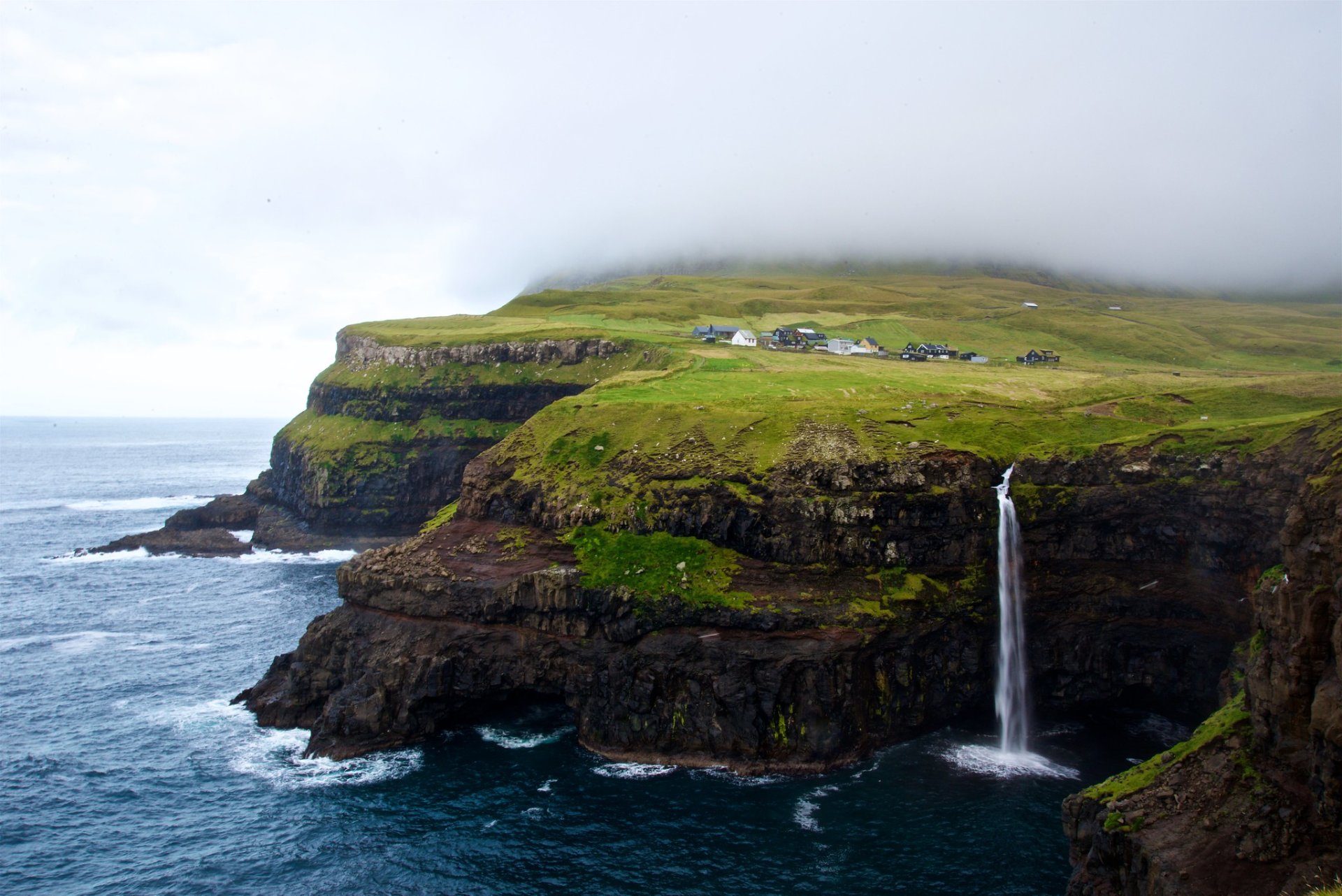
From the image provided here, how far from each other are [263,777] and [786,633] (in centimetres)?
3902

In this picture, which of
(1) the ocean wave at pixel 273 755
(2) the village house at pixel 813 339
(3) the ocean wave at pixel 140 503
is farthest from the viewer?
(3) the ocean wave at pixel 140 503

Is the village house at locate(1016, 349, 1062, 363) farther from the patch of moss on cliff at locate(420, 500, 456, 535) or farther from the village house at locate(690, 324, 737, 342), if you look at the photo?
the patch of moss on cliff at locate(420, 500, 456, 535)

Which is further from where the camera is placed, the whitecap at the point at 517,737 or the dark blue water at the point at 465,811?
the whitecap at the point at 517,737

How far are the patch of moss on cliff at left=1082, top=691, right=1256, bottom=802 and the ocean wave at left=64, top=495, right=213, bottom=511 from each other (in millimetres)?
175531

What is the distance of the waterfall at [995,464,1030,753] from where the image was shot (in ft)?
220

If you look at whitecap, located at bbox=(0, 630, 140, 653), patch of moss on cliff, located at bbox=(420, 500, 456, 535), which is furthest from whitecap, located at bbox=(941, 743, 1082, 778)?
whitecap, located at bbox=(0, 630, 140, 653)

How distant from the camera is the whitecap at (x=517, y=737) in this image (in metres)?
65.9

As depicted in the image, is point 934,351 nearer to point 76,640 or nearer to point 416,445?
point 416,445

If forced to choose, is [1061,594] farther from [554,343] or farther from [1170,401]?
[554,343]

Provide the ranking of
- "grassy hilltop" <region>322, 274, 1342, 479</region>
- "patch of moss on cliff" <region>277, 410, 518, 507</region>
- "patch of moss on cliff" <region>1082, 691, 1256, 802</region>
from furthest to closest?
"patch of moss on cliff" <region>277, 410, 518, 507</region> < "grassy hilltop" <region>322, 274, 1342, 479</region> < "patch of moss on cliff" <region>1082, 691, 1256, 802</region>

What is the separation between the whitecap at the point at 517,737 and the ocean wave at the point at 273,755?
5.69 m

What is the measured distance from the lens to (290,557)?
417ft

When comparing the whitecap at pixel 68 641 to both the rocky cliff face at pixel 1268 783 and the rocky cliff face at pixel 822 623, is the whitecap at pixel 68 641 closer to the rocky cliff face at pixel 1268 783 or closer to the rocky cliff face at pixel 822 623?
the rocky cliff face at pixel 822 623

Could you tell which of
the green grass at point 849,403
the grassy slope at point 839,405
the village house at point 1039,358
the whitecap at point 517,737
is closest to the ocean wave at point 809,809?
the whitecap at point 517,737
